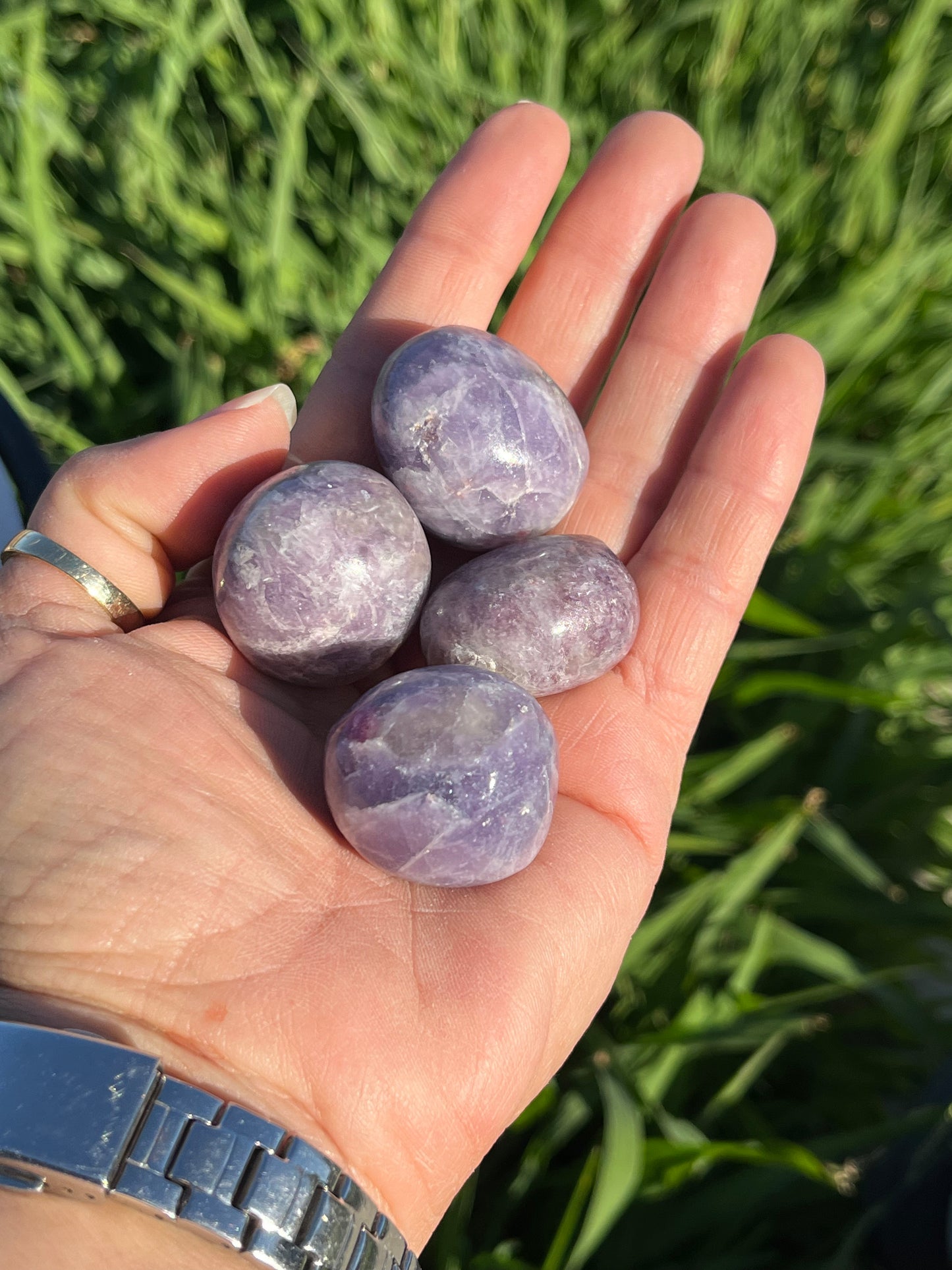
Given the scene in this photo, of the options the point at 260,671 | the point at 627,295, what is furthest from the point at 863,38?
the point at 260,671

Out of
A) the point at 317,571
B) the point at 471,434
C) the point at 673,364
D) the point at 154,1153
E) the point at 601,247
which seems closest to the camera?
the point at 154,1153

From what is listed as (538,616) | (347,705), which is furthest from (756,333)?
(347,705)

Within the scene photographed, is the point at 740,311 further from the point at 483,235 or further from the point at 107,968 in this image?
the point at 107,968

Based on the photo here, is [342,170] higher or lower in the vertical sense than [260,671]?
higher

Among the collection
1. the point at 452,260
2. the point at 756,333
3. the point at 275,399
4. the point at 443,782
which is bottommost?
the point at 443,782

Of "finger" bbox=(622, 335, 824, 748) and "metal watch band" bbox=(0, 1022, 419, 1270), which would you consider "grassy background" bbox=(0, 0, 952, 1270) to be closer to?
"finger" bbox=(622, 335, 824, 748)

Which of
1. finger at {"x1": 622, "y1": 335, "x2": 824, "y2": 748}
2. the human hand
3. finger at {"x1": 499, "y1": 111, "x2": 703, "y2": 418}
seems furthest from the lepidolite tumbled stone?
finger at {"x1": 499, "y1": 111, "x2": 703, "y2": 418}

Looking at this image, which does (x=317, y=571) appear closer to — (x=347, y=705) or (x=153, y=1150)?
(x=347, y=705)

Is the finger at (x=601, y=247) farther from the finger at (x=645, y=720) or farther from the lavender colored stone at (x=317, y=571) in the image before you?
the lavender colored stone at (x=317, y=571)
